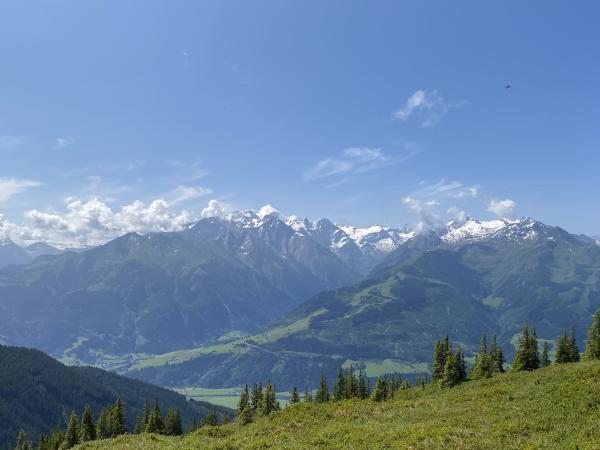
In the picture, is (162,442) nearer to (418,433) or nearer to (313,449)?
(313,449)

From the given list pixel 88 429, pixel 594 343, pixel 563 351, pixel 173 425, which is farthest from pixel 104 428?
pixel 594 343

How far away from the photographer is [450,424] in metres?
47.1

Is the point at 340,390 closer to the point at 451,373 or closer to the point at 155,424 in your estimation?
the point at 451,373

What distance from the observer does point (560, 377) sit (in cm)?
6334

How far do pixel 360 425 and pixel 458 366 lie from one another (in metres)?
50.9

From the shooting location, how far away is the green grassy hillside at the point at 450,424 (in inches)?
1580

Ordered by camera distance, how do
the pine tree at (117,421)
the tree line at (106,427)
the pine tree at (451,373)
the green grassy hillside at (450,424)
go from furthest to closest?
the pine tree at (117,421) < the tree line at (106,427) < the pine tree at (451,373) < the green grassy hillside at (450,424)

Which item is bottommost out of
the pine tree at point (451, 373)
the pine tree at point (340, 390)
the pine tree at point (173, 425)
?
the pine tree at point (173, 425)

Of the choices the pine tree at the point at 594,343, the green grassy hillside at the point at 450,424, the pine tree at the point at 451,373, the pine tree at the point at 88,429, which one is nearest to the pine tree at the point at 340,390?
the pine tree at the point at 451,373

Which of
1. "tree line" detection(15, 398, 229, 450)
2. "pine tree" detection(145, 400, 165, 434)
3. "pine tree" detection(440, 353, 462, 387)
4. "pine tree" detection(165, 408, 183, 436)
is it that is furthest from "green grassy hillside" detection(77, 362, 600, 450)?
"pine tree" detection(165, 408, 183, 436)

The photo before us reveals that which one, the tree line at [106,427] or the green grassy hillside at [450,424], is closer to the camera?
the green grassy hillside at [450,424]

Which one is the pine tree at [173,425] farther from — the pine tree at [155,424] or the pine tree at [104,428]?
the pine tree at [104,428]

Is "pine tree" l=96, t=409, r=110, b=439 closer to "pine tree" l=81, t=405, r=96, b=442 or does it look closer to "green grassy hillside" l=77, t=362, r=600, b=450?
"pine tree" l=81, t=405, r=96, b=442

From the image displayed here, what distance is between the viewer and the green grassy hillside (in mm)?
40125
